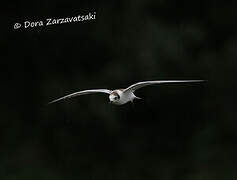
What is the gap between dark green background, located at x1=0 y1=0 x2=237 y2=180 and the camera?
1.78 meters

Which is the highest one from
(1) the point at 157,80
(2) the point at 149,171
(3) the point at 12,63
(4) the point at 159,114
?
(3) the point at 12,63

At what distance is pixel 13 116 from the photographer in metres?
2.17

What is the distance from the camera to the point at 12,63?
219 centimetres

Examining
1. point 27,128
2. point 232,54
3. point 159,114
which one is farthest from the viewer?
point 27,128

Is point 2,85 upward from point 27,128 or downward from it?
upward

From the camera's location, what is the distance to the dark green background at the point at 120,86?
1.78 m

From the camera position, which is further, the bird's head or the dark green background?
the bird's head

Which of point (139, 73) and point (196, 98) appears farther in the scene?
point (139, 73)

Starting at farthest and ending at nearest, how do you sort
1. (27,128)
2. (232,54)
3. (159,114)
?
(27,128) < (159,114) < (232,54)

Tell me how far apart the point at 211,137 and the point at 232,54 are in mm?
315

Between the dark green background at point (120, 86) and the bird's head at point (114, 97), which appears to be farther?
the bird's head at point (114, 97)

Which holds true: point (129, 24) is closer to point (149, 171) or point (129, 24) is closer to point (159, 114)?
point (159, 114)

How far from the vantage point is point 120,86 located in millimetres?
1946

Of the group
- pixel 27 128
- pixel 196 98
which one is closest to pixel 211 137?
pixel 196 98
